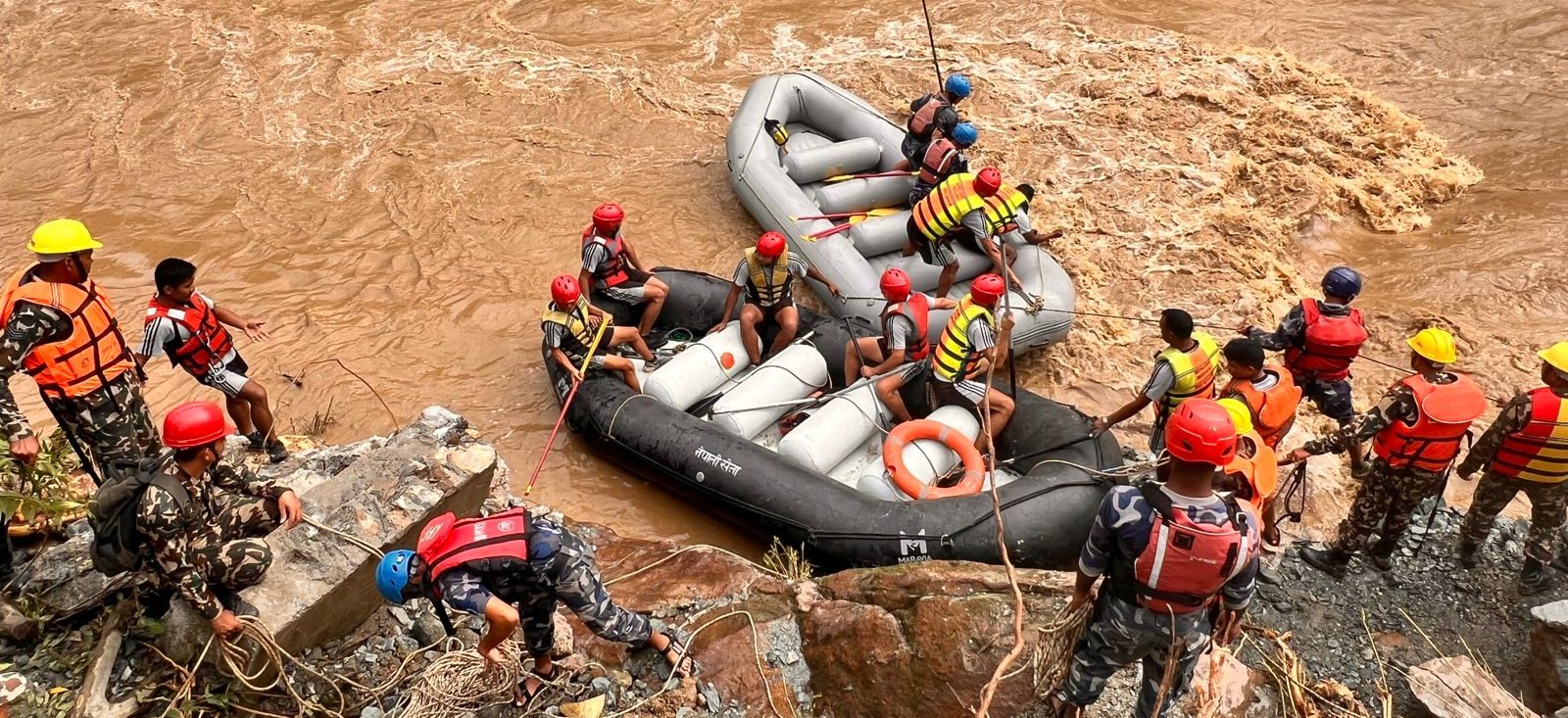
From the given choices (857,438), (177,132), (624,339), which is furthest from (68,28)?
(857,438)

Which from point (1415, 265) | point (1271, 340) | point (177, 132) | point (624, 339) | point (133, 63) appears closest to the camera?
point (1271, 340)

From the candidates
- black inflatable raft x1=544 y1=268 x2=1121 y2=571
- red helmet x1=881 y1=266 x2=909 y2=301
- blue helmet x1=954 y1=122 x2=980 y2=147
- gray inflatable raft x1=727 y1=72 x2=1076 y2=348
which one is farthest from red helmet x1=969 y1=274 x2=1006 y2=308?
blue helmet x1=954 y1=122 x2=980 y2=147

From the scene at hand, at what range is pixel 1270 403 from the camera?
14.2 feet

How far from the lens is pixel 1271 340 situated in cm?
493

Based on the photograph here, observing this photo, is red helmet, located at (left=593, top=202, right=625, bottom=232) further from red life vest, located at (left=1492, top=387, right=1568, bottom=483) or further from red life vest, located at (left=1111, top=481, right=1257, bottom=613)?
red life vest, located at (left=1492, top=387, right=1568, bottom=483)

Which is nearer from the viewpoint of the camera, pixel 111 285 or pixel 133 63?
pixel 111 285

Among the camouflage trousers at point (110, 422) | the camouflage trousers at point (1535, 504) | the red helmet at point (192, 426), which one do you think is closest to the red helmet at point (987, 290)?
the camouflage trousers at point (1535, 504)

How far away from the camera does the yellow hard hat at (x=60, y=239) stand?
368 cm

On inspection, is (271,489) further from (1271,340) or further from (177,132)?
(177,132)

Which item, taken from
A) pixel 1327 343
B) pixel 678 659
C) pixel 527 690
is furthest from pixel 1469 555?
pixel 527 690

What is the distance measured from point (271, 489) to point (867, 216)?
4.55 metres

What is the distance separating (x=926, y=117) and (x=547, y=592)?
4.80 m

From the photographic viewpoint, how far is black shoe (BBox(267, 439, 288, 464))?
4906 mm

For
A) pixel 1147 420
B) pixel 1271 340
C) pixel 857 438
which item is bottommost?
pixel 1147 420
